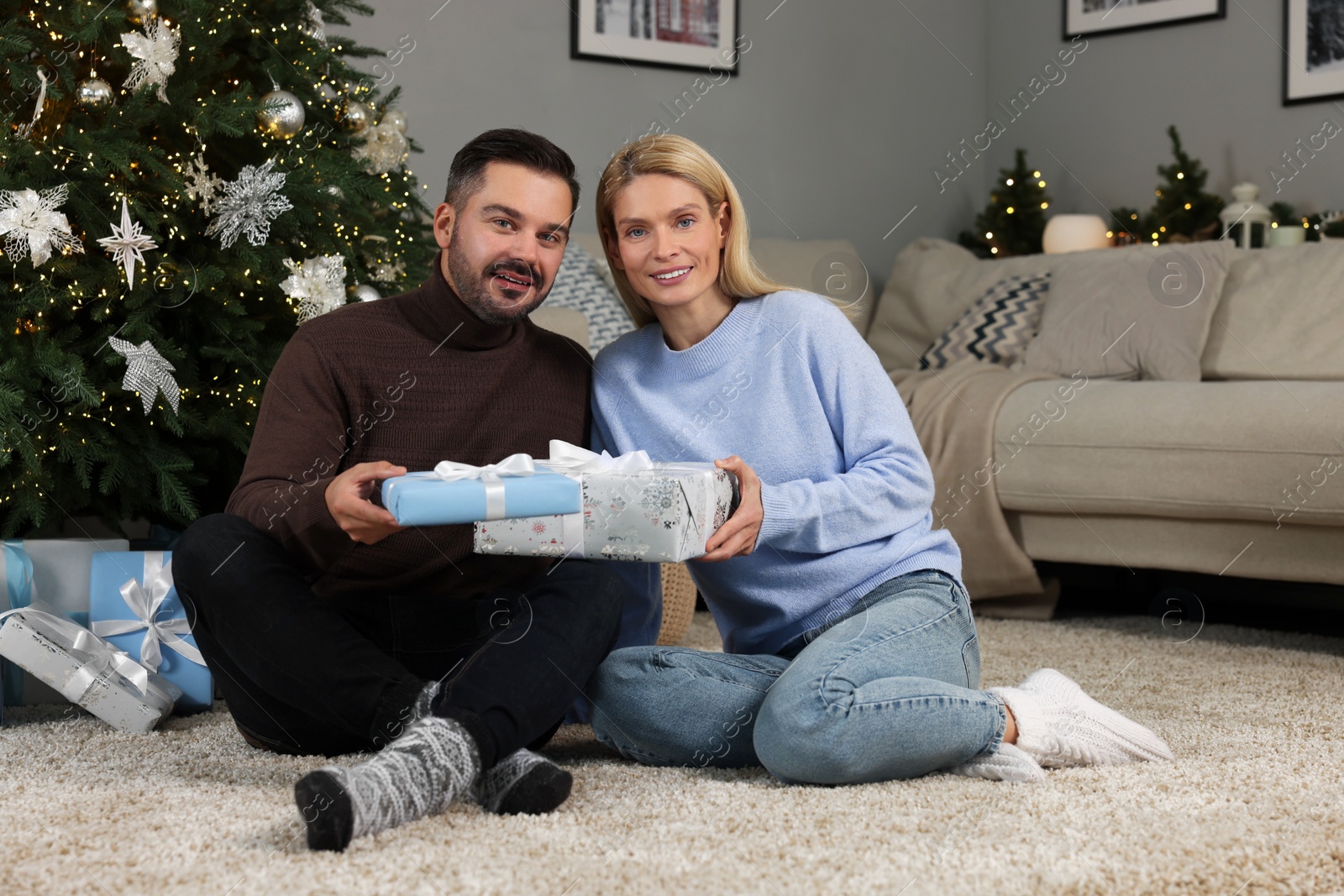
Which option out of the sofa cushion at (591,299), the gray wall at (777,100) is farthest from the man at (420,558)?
the gray wall at (777,100)

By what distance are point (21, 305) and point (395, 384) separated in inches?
23.5

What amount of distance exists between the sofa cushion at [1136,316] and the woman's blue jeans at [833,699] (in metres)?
1.62

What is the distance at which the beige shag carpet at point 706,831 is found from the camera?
0.91 m

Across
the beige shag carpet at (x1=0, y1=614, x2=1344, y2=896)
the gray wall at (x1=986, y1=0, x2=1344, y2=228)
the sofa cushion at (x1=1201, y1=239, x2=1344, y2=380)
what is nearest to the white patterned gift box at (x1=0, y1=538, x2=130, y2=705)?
the beige shag carpet at (x1=0, y1=614, x2=1344, y2=896)

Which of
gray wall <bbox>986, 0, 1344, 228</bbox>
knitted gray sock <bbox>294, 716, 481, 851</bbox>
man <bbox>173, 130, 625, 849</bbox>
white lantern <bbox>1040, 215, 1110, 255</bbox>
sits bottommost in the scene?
knitted gray sock <bbox>294, 716, 481, 851</bbox>

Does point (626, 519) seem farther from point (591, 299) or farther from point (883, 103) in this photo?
point (883, 103)

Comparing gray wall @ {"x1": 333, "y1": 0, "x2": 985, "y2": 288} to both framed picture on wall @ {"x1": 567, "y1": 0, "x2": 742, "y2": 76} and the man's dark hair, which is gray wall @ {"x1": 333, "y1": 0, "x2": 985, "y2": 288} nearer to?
framed picture on wall @ {"x1": 567, "y1": 0, "x2": 742, "y2": 76}

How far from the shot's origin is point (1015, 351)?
2.98 metres

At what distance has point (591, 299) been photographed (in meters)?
2.62

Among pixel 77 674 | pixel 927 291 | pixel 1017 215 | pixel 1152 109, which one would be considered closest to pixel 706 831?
pixel 77 674

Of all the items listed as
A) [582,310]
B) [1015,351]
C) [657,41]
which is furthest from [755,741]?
[657,41]

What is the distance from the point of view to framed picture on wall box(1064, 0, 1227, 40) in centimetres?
361

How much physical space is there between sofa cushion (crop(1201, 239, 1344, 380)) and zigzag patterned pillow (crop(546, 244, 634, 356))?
140 cm

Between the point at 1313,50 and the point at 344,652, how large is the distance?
10.9 feet
